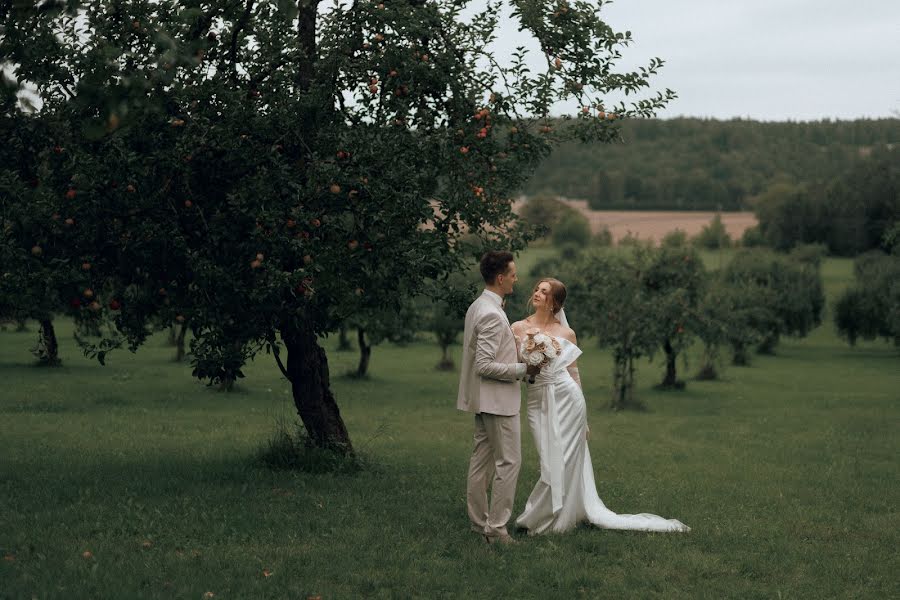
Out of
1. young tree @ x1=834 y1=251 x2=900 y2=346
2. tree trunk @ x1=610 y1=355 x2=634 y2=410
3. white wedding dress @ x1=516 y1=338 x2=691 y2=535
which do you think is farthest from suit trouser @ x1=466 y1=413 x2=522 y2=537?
young tree @ x1=834 y1=251 x2=900 y2=346

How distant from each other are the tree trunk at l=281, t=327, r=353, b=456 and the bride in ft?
12.5

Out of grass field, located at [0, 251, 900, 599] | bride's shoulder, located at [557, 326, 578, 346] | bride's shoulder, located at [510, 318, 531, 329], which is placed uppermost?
bride's shoulder, located at [510, 318, 531, 329]

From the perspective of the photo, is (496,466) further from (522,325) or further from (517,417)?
(522,325)

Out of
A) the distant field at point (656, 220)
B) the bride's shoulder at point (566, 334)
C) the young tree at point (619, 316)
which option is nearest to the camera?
the bride's shoulder at point (566, 334)

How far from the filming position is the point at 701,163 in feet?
462

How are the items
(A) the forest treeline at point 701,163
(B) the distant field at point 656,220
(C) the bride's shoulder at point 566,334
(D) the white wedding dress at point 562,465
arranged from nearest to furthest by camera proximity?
(D) the white wedding dress at point 562,465 → (C) the bride's shoulder at point 566,334 → (B) the distant field at point 656,220 → (A) the forest treeline at point 701,163

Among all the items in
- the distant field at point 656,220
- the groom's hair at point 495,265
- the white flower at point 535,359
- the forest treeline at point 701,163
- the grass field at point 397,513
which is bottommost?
the grass field at point 397,513

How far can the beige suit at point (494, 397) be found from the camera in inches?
383

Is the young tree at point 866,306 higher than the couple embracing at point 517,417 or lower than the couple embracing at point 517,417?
lower

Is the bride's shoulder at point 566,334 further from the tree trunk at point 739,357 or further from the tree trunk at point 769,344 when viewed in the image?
the tree trunk at point 769,344

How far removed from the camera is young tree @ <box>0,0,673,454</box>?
11430 millimetres

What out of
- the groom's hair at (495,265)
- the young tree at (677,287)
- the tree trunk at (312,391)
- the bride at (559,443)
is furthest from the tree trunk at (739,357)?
the groom's hair at (495,265)

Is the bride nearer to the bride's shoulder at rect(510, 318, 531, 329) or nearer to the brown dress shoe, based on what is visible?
the bride's shoulder at rect(510, 318, 531, 329)

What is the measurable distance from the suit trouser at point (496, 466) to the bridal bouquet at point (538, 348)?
58 centimetres
